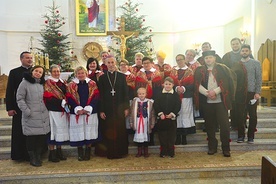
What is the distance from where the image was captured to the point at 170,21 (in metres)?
12.7

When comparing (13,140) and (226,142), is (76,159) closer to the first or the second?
(13,140)

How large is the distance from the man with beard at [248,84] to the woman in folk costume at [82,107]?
250 cm

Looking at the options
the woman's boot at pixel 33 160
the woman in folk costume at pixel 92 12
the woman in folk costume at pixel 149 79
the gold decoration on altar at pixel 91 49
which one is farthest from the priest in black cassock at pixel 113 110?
the woman in folk costume at pixel 92 12

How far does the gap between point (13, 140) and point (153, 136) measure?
237 centimetres

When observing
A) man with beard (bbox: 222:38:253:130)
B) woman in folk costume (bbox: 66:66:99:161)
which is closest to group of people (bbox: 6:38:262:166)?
woman in folk costume (bbox: 66:66:99:161)

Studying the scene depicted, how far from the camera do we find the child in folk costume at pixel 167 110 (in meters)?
4.65

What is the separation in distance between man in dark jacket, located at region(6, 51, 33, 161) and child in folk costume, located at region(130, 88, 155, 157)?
5.86 ft

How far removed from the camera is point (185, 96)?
Result: 16.6 ft

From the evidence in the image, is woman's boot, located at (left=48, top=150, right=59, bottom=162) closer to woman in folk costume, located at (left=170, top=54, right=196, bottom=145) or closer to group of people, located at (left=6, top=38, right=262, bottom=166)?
group of people, located at (left=6, top=38, right=262, bottom=166)

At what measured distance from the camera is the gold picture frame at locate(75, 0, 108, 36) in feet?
38.5

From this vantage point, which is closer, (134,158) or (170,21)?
(134,158)

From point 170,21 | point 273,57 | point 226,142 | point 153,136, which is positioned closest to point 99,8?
point 170,21

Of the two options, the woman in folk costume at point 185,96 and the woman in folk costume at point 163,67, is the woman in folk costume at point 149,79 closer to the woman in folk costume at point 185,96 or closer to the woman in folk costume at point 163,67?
the woman in folk costume at point 163,67

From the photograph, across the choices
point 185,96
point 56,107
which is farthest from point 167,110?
point 56,107
